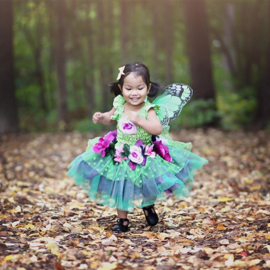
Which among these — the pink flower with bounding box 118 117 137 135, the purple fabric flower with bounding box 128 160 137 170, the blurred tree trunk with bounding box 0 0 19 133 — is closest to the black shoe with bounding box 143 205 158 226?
the purple fabric flower with bounding box 128 160 137 170

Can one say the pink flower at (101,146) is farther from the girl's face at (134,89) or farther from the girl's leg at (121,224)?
the girl's leg at (121,224)

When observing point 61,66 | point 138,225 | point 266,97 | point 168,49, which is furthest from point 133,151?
point 168,49

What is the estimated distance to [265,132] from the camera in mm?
11164

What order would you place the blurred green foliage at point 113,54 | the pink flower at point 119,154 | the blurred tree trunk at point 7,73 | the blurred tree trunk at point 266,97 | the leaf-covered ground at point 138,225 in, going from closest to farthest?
the leaf-covered ground at point 138,225 < the pink flower at point 119,154 < the blurred tree trunk at point 7,73 < the blurred tree trunk at point 266,97 < the blurred green foliage at point 113,54

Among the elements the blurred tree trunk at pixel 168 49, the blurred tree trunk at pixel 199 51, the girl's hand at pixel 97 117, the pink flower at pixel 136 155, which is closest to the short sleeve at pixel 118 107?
the girl's hand at pixel 97 117

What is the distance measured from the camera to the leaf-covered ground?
3123 millimetres

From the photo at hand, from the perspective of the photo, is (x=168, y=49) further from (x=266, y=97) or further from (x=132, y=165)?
(x=132, y=165)

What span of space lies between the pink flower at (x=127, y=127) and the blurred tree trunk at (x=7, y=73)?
29.1ft

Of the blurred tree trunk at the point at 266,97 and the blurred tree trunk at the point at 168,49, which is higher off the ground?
the blurred tree trunk at the point at 168,49

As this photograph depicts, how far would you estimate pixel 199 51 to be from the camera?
12773 mm

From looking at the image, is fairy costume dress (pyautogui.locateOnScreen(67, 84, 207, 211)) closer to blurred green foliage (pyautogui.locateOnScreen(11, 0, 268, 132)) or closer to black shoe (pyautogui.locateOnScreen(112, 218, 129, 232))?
black shoe (pyautogui.locateOnScreen(112, 218, 129, 232))

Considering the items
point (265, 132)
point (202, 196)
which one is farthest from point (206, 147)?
point (202, 196)

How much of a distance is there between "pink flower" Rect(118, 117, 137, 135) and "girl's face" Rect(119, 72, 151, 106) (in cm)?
17

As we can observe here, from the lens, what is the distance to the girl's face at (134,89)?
386cm
